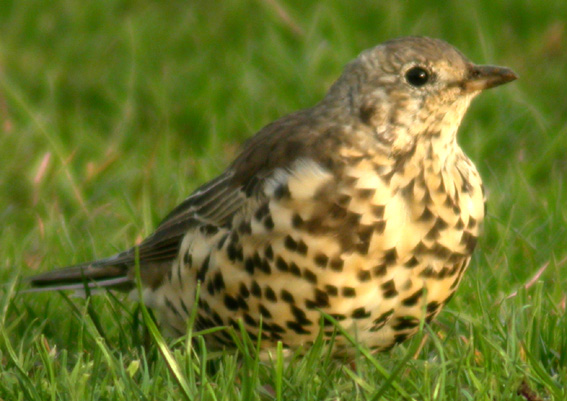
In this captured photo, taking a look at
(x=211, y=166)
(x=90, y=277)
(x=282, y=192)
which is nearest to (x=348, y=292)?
(x=282, y=192)

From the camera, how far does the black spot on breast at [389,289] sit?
4.12 m

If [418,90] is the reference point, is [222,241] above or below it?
below

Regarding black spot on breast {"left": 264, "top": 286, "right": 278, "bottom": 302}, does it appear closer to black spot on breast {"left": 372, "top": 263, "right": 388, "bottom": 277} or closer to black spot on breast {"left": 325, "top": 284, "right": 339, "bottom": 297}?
black spot on breast {"left": 325, "top": 284, "right": 339, "bottom": 297}

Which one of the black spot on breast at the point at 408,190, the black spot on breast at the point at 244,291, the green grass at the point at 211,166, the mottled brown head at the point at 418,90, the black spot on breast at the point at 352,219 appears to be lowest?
the green grass at the point at 211,166

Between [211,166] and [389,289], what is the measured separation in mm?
2508

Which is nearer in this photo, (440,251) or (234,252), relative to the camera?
(440,251)

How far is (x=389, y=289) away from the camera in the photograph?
4129 millimetres

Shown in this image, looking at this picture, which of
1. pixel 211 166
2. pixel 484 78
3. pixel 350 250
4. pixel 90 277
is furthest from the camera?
pixel 211 166

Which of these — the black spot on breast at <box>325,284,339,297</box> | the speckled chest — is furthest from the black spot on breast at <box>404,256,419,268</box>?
the black spot on breast at <box>325,284,339,297</box>

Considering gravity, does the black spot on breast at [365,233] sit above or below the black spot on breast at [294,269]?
above

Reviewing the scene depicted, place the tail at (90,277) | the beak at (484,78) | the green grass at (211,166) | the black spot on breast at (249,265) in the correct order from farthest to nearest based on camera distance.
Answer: the tail at (90,277)
the beak at (484,78)
the black spot on breast at (249,265)
the green grass at (211,166)

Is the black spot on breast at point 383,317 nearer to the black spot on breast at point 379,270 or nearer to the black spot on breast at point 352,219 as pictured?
the black spot on breast at point 379,270

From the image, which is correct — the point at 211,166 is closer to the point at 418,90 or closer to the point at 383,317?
the point at 418,90

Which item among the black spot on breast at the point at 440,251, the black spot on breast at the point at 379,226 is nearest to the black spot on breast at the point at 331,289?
the black spot on breast at the point at 379,226
